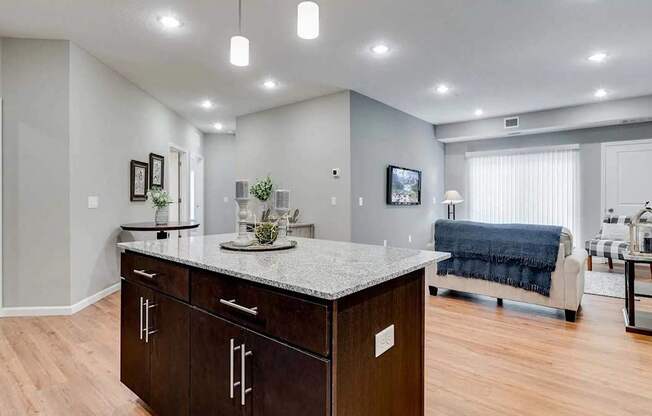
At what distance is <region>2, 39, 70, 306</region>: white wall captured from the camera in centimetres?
339

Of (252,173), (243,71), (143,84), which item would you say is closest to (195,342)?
(243,71)

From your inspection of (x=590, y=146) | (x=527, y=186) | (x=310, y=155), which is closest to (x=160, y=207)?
(x=310, y=155)

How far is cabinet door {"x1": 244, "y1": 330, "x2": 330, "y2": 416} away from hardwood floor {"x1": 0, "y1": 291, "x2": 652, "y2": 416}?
1.04m

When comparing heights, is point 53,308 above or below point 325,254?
below

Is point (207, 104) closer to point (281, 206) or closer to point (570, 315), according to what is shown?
point (281, 206)

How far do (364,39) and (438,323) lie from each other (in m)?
2.75

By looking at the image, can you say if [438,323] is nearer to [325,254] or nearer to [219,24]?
[325,254]

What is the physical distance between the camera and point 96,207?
3.91 metres

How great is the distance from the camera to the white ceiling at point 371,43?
291 centimetres

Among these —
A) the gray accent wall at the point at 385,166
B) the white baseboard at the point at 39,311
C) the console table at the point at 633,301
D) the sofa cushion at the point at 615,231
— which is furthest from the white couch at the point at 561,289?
the white baseboard at the point at 39,311

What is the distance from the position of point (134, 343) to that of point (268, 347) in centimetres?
107

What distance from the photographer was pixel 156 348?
67.3 inches

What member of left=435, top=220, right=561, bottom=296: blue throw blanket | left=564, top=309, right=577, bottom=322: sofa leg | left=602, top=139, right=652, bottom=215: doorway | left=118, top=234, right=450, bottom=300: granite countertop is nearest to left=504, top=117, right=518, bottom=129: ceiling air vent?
left=602, top=139, right=652, bottom=215: doorway

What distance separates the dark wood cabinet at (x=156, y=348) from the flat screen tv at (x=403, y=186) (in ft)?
14.6
